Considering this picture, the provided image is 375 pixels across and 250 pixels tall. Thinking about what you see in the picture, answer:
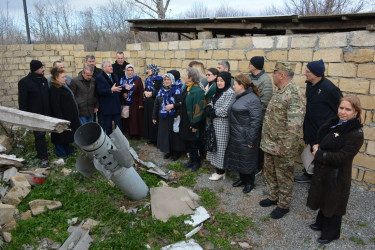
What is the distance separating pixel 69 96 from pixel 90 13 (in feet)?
83.4

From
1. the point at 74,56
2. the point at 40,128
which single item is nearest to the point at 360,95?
the point at 40,128

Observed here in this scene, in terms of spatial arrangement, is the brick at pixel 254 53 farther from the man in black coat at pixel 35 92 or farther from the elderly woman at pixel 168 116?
Result: the man in black coat at pixel 35 92

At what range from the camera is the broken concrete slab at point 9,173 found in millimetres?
4761

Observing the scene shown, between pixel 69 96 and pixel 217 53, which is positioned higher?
pixel 217 53

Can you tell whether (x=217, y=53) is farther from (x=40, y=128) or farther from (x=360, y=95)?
(x=40, y=128)

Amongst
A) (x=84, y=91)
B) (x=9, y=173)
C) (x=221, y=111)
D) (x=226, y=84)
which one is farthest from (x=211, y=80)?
(x=9, y=173)

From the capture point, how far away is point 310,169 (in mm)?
4328

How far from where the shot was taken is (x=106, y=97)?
636cm

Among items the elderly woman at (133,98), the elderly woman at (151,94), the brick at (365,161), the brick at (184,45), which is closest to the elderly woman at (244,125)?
the brick at (365,161)

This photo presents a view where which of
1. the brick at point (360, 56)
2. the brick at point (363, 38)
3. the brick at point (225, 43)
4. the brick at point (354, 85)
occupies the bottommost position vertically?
the brick at point (354, 85)

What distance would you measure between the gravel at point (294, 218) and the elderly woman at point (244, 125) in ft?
1.60

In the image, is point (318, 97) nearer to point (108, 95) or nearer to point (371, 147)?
point (371, 147)

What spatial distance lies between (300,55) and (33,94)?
5042 millimetres

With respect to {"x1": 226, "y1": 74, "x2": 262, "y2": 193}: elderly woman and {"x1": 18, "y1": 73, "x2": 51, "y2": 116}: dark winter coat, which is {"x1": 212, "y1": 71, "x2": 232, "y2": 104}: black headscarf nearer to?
{"x1": 226, "y1": 74, "x2": 262, "y2": 193}: elderly woman
